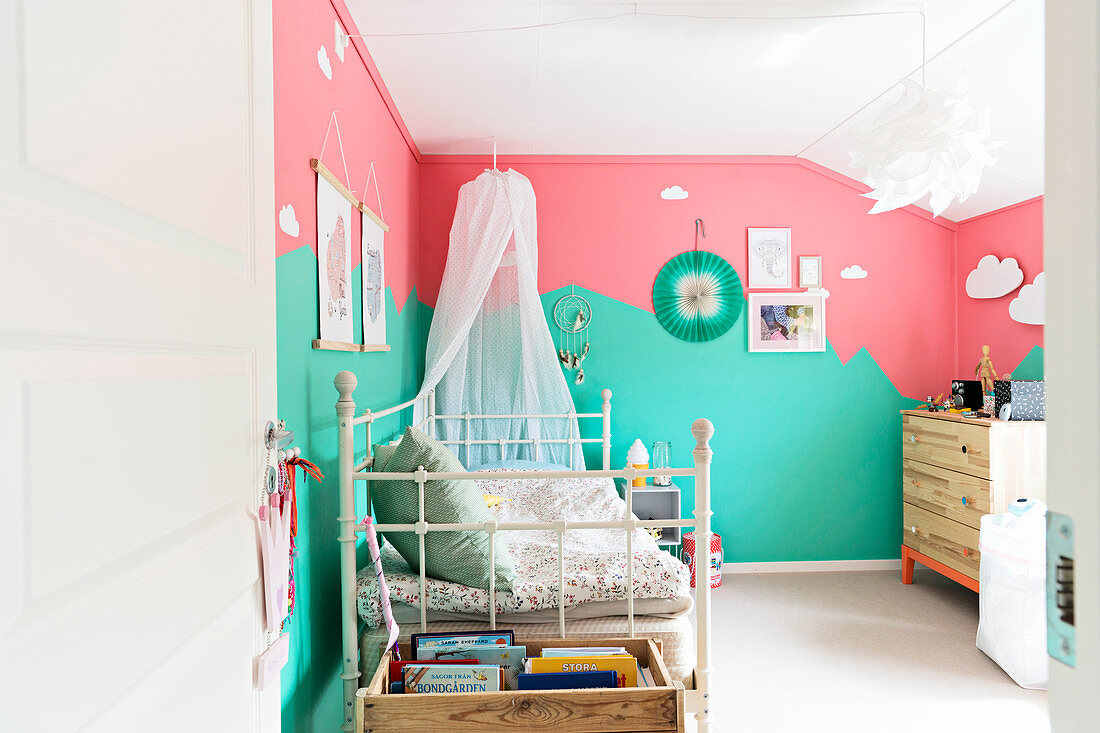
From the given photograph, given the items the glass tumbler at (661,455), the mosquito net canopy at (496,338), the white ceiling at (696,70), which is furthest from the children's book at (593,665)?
the glass tumbler at (661,455)

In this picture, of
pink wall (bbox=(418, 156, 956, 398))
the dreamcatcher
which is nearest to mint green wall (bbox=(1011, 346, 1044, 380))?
pink wall (bbox=(418, 156, 956, 398))

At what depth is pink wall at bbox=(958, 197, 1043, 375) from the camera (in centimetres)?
363

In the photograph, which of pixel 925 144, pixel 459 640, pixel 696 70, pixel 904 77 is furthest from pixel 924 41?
pixel 459 640

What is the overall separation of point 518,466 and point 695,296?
157 cm

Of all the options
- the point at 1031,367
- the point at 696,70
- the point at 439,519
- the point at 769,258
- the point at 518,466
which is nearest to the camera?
the point at 439,519

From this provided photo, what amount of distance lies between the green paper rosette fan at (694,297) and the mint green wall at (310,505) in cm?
224

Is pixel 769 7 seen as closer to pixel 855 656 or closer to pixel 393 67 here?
pixel 393 67

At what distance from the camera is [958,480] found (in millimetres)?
3480

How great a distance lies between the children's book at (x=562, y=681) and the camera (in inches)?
63.6

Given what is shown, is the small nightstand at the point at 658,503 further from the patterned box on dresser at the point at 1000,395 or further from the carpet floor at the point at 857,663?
the patterned box on dresser at the point at 1000,395

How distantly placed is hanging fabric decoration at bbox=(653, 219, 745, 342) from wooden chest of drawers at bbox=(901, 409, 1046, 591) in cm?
118

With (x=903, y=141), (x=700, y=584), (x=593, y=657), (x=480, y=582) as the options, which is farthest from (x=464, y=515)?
(x=903, y=141)

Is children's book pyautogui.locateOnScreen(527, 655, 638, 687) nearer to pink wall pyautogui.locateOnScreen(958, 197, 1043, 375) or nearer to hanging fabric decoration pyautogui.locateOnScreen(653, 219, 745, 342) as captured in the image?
hanging fabric decoration pyautogui.locateOnScreen(653, 219, 745, 342)

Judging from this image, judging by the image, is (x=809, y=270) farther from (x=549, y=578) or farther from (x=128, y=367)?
(x=128, y=367)
